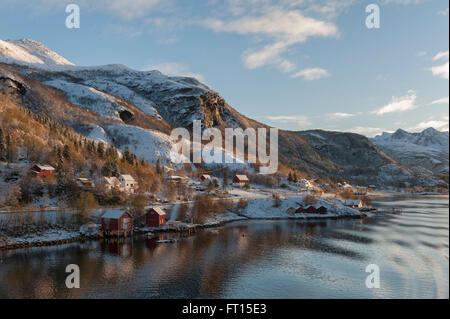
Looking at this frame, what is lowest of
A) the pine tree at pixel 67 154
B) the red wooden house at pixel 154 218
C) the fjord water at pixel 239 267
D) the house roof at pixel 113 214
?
the fjord water at pixel 239 267

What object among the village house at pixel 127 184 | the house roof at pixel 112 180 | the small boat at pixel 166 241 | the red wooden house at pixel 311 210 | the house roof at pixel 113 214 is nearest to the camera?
the small boat at pixel 166 241

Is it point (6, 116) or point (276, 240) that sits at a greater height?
point (6, 116)

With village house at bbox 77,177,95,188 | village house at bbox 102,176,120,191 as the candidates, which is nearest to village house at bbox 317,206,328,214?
village house at bbox 102,176,120,191

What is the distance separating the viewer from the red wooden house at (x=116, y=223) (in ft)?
167

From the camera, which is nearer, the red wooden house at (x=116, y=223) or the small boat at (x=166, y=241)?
the small boat at (x=166, y=241)

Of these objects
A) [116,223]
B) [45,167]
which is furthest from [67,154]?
[116,223]

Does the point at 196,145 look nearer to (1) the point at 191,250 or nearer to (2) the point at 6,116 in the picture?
(2) the point at 6,116

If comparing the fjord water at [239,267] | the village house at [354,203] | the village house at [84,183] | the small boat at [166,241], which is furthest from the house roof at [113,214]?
the village house at [354,203]

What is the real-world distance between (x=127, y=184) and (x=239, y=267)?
45128 millimetres

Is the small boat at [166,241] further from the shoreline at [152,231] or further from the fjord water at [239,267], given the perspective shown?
the shoreline at [152,231]

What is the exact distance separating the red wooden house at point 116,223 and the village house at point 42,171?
72.6 feet

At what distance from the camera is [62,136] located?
308 feet

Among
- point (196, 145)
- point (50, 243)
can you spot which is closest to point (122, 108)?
point (196, 145)
